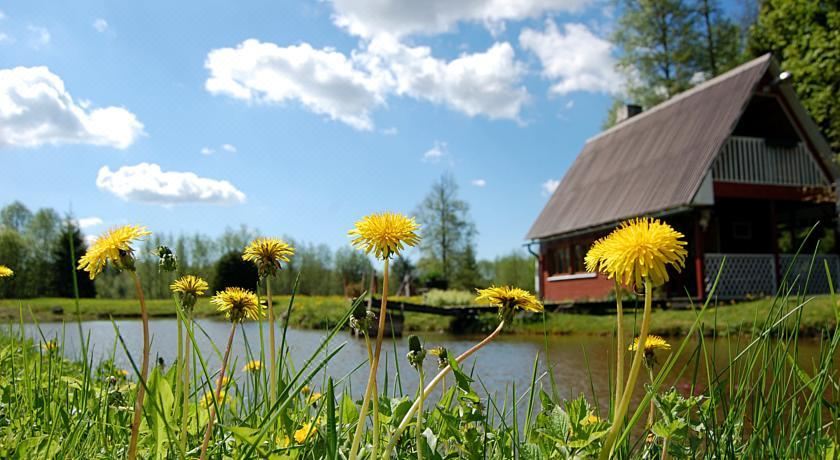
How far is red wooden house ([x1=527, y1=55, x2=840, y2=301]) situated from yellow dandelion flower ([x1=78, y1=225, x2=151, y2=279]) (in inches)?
518

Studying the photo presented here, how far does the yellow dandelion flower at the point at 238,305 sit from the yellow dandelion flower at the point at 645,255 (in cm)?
68

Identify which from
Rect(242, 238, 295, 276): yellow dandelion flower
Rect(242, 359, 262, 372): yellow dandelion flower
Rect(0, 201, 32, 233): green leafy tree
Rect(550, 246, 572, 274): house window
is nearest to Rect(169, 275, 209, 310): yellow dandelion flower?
Rect(242, 238, 295, 276): yellow dandelion flower

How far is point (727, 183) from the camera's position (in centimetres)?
1391

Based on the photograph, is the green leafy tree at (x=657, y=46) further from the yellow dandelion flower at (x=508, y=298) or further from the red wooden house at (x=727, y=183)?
the yellow dandelion flower at (x=508, y=298)

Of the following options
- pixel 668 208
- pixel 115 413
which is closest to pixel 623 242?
pixel 115 413

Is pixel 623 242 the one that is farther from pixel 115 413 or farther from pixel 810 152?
pixel 810 152

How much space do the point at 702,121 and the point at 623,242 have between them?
50.1ft

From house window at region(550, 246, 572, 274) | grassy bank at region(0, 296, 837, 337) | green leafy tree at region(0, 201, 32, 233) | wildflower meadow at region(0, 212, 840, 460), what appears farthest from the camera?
green leafy tree at region(0, 201, 32, 233)

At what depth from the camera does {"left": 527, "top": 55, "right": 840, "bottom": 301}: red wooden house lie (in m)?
13.5

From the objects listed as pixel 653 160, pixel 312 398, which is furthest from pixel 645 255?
pixel 653 160

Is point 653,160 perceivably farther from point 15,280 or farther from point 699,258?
point 15,280

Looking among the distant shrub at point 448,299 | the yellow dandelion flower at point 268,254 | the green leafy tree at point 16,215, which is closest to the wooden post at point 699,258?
the distant shrub at point 448,299

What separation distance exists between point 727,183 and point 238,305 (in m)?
14.6

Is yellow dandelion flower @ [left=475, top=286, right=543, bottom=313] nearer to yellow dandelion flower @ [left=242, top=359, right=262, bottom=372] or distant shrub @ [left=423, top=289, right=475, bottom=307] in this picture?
yellow dandelion flower @ [left=242, top=359, right=262, bottom=372]
